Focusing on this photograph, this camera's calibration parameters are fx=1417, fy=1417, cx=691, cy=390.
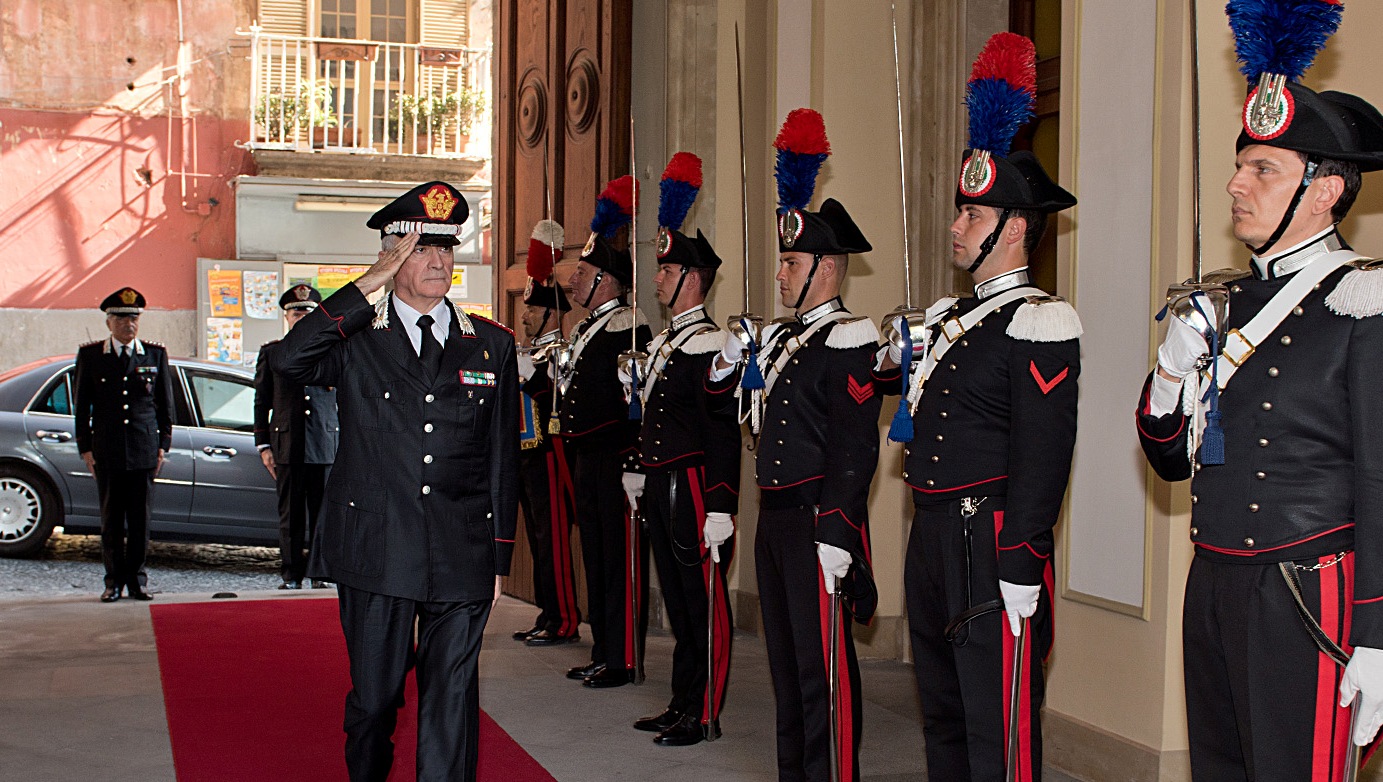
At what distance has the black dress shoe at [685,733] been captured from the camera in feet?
15.3

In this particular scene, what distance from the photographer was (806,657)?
380 cm

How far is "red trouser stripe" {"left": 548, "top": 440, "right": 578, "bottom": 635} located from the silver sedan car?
3.04 meters

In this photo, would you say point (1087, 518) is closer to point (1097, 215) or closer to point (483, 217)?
point (1097, 215)

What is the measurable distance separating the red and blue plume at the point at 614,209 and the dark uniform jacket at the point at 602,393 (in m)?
0.36

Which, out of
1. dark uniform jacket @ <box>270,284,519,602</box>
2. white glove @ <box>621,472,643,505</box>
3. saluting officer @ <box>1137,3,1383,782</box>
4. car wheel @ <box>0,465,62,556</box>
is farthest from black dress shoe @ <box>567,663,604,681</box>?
car wheel @ <box>0,465,62,556</box>

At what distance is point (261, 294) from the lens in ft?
47.0

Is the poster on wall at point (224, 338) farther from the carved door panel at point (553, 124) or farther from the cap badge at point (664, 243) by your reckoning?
the cap badge at point (664, 243)

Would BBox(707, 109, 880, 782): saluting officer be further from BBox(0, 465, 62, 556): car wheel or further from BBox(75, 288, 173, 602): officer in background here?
BBox(0, 465, 62, 556): car wheel

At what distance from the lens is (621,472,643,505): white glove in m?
5.37

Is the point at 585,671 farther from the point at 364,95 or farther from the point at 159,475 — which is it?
the point at 364,95

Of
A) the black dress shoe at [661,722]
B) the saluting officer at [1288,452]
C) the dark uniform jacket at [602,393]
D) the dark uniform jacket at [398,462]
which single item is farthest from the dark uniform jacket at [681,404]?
the saluting officer at [1288,452]

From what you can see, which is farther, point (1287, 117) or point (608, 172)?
point (608, 172)

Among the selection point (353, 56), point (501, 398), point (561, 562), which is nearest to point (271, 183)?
point (353, 56)

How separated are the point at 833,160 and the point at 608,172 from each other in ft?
4.47
